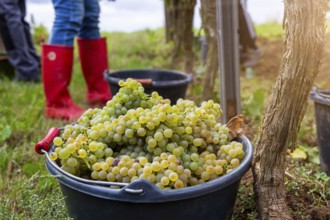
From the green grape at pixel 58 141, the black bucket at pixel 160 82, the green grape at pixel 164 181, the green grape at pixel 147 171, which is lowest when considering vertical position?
the black bucket at pixel 160 82

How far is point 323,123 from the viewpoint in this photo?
5.47 ft

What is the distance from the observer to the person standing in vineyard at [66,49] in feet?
8.02

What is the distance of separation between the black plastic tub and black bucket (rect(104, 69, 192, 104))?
77cm

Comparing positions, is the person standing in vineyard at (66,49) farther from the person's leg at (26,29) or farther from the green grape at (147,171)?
the green grape at (147,171)

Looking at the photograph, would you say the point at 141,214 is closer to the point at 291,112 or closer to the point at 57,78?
the point at 291,112

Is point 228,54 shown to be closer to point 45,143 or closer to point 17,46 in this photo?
point 45,143

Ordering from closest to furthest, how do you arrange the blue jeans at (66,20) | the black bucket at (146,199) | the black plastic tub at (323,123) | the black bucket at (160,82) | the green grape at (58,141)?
the black bucket at (146,199), the green grape at (58,141), the black plastic tub at (323,123), the black bucket at (160,82), the blue jeans at (66,20)

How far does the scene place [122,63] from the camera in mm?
4312

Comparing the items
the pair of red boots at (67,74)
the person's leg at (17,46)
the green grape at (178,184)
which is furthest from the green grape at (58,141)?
the person's leg at (17,46)

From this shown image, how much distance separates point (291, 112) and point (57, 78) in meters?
1.68

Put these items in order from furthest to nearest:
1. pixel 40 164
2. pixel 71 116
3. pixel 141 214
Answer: pixel 71 116, pixel 40 164, pixel 141 214

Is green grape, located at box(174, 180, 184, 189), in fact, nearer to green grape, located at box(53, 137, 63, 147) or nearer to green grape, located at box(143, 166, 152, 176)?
green grape, located at box(143, 166, 152, 176)

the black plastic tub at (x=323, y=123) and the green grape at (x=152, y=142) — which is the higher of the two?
the green grape at (x=152, y=142)

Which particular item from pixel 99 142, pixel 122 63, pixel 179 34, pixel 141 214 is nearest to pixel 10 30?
pixel 122 63
